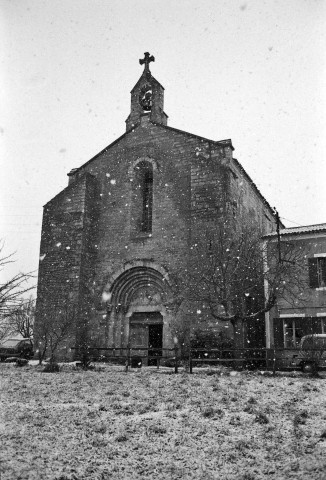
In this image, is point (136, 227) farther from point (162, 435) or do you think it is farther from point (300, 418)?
point (162, 435)

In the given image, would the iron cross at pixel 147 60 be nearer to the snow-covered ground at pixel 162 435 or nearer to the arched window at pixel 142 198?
the arched window at pixel 142 198

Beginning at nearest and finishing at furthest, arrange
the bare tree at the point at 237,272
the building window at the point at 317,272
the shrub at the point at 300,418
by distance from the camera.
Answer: the shrub at the point at 300,418, the bare tree at the point at 237,272, the building window at the point at 317,272

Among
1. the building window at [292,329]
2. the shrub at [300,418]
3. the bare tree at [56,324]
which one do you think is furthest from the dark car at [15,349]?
the shrub at [300,418]

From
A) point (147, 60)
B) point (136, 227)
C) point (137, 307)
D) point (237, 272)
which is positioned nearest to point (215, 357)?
point (237, 272)

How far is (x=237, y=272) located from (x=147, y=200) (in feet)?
20.3

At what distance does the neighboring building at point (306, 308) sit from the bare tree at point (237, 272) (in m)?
0.36

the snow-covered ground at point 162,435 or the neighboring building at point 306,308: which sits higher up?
the neighboring building at point 306,308

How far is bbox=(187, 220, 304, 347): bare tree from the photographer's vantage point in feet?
50.2

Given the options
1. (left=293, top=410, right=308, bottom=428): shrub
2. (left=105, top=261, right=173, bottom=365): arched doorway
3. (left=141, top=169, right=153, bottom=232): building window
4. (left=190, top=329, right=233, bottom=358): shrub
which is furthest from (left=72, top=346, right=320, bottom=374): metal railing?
(left=293, top=410, right=308, bottom=428): shrub

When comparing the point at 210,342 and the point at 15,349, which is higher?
the point at 210,342

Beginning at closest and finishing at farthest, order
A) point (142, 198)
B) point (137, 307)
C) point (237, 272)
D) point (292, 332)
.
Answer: point (237, 272), point (292, 332), point (137, 307), point (142, 198)

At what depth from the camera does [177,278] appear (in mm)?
17953

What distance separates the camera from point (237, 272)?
52.9 ft

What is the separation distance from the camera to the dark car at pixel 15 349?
69.8 feet
